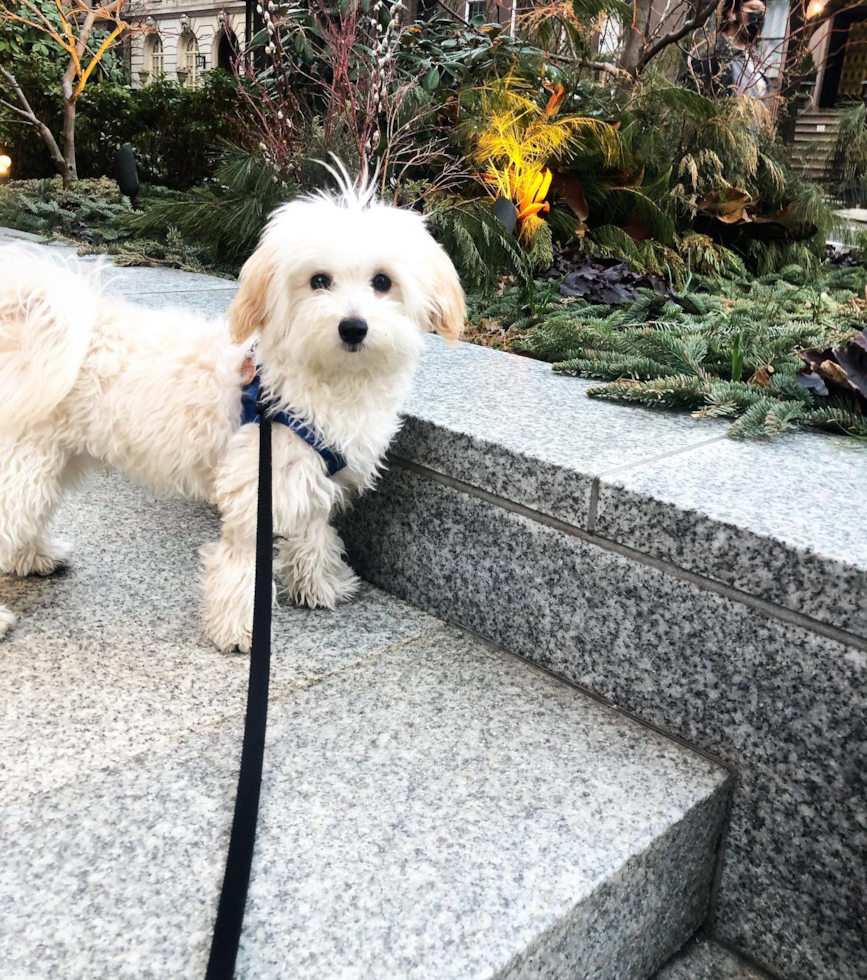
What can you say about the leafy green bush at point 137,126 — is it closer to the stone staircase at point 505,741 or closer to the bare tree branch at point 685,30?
the bare tree branch at point 685,30

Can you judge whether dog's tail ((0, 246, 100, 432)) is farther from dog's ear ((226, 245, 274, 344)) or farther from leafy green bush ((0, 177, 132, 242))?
leafy green bush ((0, 177, 132, 242))

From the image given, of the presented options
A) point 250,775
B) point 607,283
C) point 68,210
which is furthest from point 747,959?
point 68,210

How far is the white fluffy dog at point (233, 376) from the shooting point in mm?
2139

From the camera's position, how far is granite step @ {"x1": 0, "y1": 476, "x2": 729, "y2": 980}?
144 cm

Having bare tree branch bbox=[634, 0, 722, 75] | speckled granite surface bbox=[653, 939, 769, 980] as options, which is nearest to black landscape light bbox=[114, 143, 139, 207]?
bare tree branch bbox=[634, 0, 722, 75]

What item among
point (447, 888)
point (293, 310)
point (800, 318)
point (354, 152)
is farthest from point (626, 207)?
point (447, 888)

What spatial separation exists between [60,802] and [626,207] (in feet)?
16.7

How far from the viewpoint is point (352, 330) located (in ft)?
6.75

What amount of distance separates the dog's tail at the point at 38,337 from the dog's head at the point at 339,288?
1.47ft

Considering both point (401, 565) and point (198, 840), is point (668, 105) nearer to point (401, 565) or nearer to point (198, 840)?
point (401, 565)

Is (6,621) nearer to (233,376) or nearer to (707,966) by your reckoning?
(233,376)

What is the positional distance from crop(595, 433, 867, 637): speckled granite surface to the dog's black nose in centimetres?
69

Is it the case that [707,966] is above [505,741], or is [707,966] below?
below

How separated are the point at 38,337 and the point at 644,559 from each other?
66.9 inches
